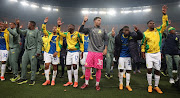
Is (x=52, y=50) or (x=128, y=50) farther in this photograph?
(x=52, y=50)

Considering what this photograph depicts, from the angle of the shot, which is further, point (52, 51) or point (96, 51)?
point (52, 51)

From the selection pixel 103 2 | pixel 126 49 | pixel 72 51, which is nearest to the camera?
pixel 126 49

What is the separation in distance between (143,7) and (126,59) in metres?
28.0

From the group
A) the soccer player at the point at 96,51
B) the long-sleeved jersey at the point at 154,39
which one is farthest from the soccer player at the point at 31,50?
the long-sleeved jersey at the point at 154,39

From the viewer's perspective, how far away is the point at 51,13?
25.7 metres

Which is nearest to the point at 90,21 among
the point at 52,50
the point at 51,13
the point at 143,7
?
the point at 51,13

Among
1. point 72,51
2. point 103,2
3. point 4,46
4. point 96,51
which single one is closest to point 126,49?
point 96,51

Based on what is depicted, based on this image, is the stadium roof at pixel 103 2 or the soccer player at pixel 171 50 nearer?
the soccer player at pixel 171 50

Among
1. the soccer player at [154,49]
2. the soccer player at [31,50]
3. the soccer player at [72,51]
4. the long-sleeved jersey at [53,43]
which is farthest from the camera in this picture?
the long-sleeved jersey at [53,43]

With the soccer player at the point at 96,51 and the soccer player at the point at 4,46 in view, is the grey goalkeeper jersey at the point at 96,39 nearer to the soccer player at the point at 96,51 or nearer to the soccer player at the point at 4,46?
the soccer player at the point at 96,51

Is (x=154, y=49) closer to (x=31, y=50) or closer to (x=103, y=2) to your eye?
(x=31, y=50)

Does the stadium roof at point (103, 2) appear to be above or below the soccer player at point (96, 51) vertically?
above

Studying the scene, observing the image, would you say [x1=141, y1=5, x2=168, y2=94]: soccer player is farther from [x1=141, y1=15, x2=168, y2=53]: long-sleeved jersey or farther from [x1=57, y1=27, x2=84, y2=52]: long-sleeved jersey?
[x1=57, y1=27, x2=84, y2=52]: long-sleeved jersey

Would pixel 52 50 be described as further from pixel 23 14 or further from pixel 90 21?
pixel 90 21
